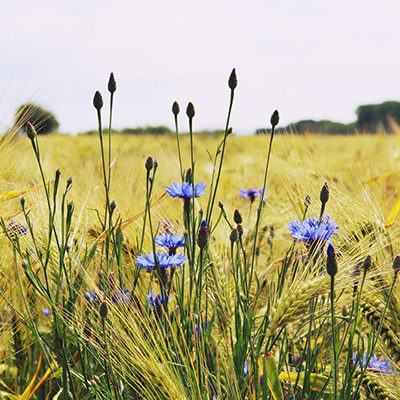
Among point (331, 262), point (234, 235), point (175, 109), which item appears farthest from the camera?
point (175, 109)

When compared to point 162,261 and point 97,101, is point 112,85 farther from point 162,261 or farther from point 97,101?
point 162,261

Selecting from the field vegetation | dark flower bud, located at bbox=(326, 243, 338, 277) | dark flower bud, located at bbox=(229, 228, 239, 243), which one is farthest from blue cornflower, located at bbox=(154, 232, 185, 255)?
dark flower bud, located at bbox=(326, 243, 338, 277)

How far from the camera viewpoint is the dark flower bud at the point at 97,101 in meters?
0.84

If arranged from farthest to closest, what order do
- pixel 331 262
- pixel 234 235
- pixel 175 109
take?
pixel 175 109 < pixel 234 235 < pixel 331 262

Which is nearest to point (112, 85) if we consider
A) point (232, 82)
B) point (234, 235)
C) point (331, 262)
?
point (232, 82)

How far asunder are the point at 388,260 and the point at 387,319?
115 millimetres

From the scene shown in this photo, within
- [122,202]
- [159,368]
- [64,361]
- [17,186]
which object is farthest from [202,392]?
[17,186]

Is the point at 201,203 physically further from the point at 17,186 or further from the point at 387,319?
the point at 387,319

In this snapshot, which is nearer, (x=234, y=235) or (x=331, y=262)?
(x=331, y=262)

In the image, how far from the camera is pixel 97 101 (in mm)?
838

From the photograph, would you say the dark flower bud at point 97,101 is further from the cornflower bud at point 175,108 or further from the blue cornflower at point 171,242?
the blue cornflower at point 171,242

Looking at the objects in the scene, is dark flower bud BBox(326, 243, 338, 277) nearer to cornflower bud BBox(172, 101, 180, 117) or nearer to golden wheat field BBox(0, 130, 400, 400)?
golden wheat field BBox(0, 130, 400, 400)

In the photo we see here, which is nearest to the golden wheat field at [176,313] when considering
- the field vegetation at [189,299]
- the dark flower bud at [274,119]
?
the field vegetation at [189,299]

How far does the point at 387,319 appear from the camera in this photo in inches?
35.7
